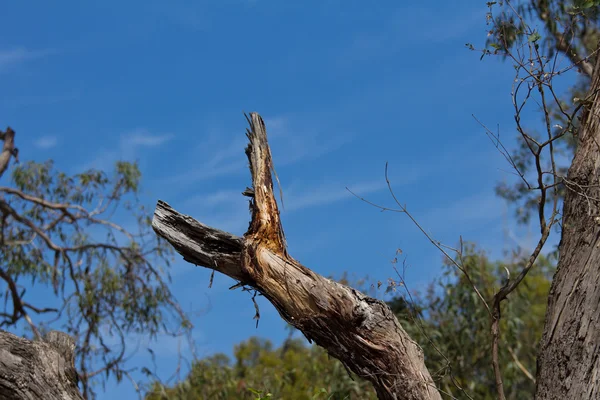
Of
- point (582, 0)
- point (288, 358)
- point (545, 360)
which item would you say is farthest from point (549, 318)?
point (288, 358)

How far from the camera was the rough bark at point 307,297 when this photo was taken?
12.1ft

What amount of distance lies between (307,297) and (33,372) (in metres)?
1.80

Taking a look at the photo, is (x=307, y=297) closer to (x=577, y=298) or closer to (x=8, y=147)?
(x=577, y=298)

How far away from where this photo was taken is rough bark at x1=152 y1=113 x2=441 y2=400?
370 centimetres

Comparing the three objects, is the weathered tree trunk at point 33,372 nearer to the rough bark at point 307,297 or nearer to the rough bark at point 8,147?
the rough bark at point 307,297

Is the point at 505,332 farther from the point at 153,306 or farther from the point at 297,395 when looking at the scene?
the point at 153,306

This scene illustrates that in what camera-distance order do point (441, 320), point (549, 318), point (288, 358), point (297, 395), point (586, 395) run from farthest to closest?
point (288, 358) → point (297, 395) → point (441, 320) → point (549, 318) → point (586, 395)

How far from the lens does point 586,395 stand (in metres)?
3.47

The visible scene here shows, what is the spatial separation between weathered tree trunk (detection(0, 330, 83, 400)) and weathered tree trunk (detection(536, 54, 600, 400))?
2.66m

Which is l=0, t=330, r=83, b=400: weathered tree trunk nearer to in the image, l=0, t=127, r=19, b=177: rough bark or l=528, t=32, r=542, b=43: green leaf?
l=528, t=32, r=542, b=43: green leaf

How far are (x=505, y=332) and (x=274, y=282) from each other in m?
7.66

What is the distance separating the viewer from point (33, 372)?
447cm

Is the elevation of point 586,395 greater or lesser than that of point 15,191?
lesser

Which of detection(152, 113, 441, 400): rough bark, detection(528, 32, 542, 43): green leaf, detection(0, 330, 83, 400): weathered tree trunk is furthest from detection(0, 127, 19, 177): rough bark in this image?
detection(528, 32, 542, 43): green leaf
